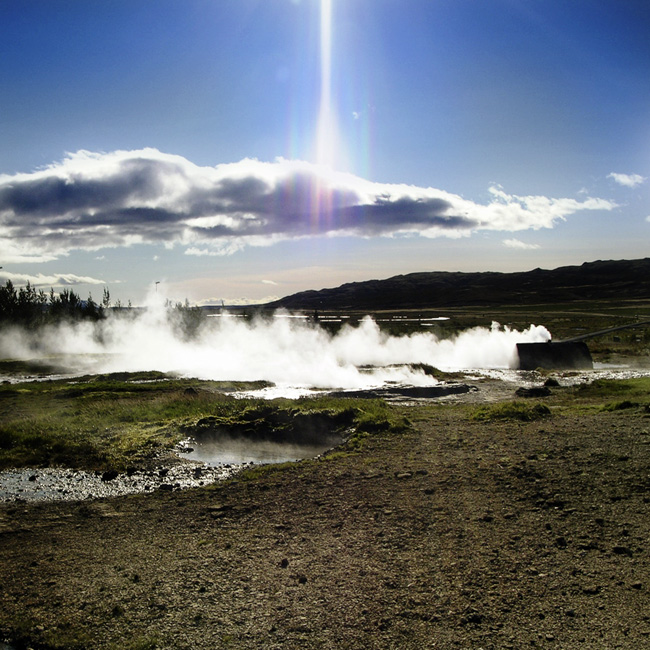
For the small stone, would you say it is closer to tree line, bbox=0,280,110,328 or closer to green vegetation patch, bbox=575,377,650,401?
green vegetation patch, bbox=575,377,650,401

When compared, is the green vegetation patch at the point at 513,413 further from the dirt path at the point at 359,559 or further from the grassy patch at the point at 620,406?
the dirt path at the point at 359,559

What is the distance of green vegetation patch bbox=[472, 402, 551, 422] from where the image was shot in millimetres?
20688

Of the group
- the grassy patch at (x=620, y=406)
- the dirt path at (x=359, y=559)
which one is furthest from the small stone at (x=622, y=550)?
the grassy patch at (x=620, y=406)

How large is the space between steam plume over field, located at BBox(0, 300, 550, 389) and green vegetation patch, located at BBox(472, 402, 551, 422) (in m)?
13.0

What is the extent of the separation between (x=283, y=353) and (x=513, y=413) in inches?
1356

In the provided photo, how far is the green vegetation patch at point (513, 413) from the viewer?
67.9 ft

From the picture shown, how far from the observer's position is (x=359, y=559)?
30.7ft

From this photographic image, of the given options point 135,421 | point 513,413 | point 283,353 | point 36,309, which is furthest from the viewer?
point 36,309

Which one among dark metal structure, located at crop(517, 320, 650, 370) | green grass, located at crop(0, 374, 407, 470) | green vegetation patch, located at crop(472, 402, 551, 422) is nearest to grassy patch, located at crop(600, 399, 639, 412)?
green vegetation patch, located at crop(472, 402, 551, 422)

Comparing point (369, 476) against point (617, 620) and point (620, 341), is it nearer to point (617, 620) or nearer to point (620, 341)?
point (617, 620)

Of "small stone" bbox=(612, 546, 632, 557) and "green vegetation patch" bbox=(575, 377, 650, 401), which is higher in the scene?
"small stone" bbox=(612, 546, 632, 557)

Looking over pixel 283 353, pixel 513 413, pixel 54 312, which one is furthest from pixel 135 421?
pixel 54 312

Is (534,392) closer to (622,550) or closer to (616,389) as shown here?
(616,389)

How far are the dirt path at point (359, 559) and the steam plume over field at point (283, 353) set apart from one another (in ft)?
70.1
